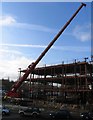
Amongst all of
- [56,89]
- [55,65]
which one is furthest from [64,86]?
[55,65]

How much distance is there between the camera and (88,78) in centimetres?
5431

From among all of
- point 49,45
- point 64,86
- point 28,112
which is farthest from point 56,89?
point 28,112

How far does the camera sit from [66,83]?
61.0m

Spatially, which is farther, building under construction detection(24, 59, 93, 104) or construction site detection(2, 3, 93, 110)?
building under construction detection(24, 59, 93, 104)

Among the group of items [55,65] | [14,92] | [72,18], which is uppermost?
[72,18]

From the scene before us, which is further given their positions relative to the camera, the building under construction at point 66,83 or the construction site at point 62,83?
the building under construction at point 66,83

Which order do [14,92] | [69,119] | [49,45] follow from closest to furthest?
1. [69,119]
2. [14,92]
3. [49,45]

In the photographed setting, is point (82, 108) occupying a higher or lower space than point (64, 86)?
lower

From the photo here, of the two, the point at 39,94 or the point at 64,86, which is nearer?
the point at 64,86

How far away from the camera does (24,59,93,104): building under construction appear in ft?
179

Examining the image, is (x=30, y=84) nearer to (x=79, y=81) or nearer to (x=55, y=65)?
(x=55, y=65)

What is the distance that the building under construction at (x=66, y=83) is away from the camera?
5442 cm

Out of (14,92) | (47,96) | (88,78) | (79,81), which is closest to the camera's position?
(14,92)

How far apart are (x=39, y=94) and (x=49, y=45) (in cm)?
2418
